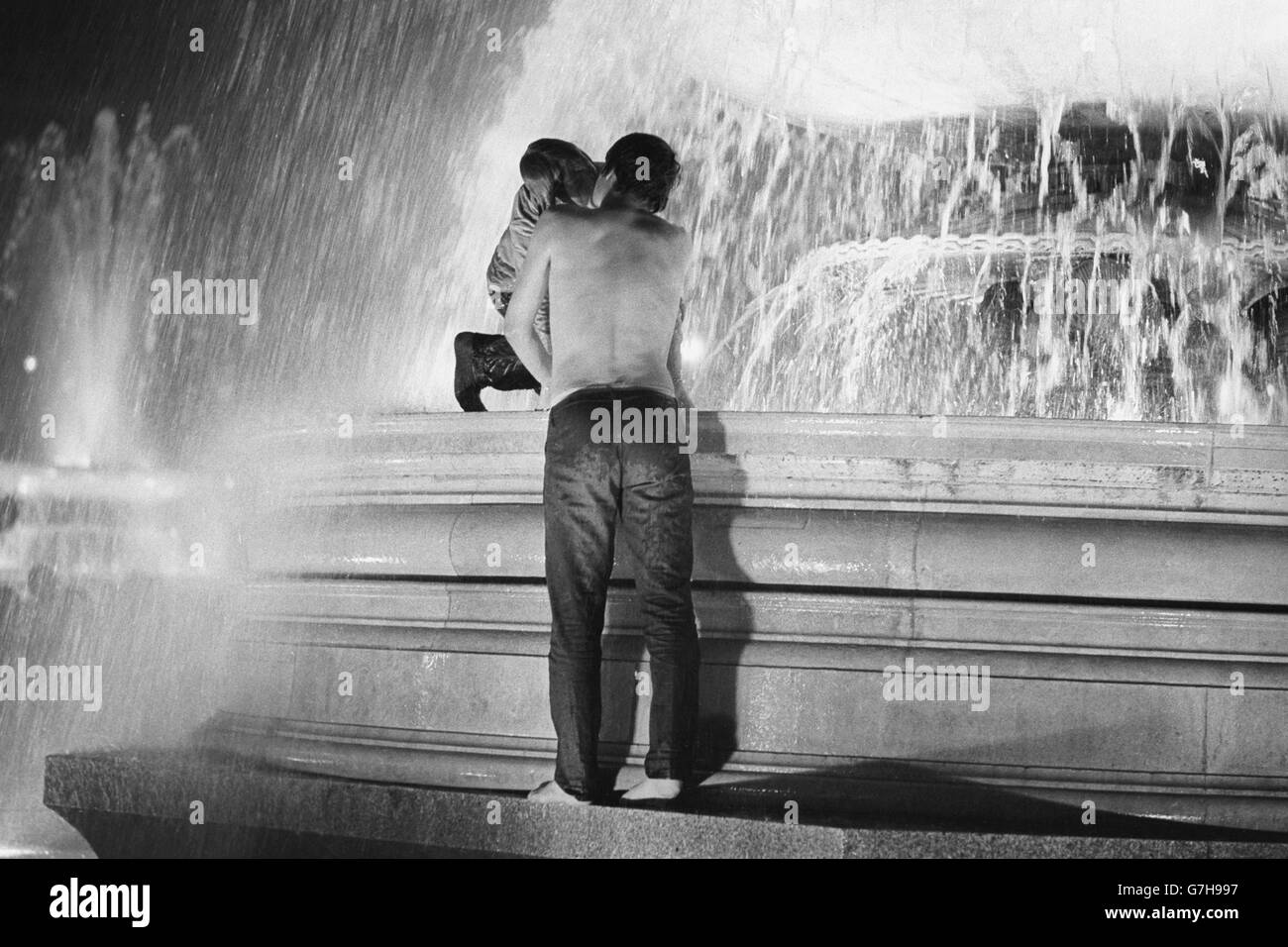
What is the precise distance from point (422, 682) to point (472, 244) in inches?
370

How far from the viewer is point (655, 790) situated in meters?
3.50

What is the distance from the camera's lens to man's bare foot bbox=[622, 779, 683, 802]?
350 cm

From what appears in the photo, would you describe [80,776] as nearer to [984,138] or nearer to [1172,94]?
[984,138]

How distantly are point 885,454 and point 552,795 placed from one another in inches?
48.7

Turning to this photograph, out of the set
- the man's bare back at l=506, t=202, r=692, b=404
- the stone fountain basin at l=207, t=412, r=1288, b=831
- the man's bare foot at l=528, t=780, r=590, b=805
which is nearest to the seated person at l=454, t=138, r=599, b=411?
the man's bare back at l=506, t=202, r=692, b=404

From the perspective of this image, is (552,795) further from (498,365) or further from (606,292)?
(498,365)

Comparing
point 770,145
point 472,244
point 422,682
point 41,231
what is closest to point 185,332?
point 41,231

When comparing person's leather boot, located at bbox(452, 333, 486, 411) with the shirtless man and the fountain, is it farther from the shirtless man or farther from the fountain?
the shirtless man

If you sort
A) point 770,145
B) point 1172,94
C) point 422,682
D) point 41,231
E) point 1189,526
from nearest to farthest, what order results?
point 1189,526 → point 422,682 → point 1172,94 → point 770,145 → point 41,231

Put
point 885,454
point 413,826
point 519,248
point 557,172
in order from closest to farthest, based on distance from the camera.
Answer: point 413,826 < point 885,454 < point 557,172 < point 519,248

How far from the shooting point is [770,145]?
23.6ft

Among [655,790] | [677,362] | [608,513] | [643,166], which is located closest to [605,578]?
[608,513]

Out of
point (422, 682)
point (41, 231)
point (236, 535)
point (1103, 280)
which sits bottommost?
point (422, 682)

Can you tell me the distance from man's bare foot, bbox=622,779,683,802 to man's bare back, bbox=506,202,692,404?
A: 38.7 inches
